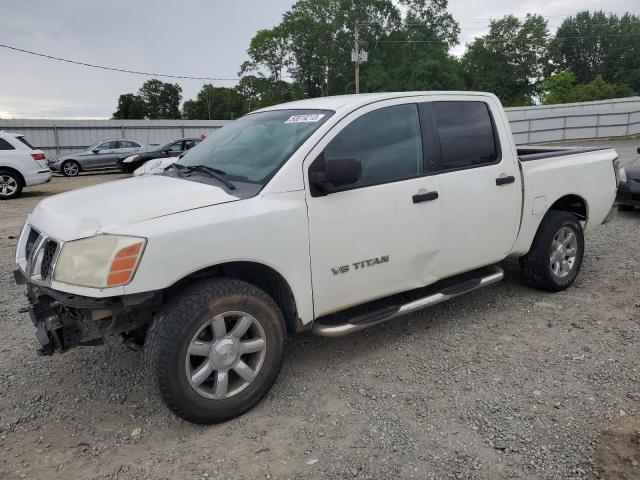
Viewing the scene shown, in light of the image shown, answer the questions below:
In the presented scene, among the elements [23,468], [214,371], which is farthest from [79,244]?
[23,468]

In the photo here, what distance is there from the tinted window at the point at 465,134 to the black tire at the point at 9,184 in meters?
12.4

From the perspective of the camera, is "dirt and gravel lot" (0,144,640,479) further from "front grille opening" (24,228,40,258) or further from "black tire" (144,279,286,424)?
"front grille opening" (24,228,40,258)

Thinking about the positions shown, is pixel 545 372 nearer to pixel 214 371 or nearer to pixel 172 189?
pixel 214 371

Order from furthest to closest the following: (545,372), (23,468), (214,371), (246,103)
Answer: (246,103)
(545,372)
(214,371)
(23,468)

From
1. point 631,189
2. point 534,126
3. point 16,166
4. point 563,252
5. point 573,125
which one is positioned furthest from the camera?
point 573,125

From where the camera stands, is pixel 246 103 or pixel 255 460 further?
pixel 246 103

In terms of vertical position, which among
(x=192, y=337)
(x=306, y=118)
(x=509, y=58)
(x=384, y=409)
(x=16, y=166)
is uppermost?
(x=509, y=58)

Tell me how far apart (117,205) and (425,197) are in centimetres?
204

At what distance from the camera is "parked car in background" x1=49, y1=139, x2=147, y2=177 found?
20.0 metres

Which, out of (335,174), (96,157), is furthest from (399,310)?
(96,157)

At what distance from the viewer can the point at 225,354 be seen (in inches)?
115

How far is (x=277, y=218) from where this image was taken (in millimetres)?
3018

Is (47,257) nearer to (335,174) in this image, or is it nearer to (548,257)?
(335,174)

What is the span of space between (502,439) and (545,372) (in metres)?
0.89
